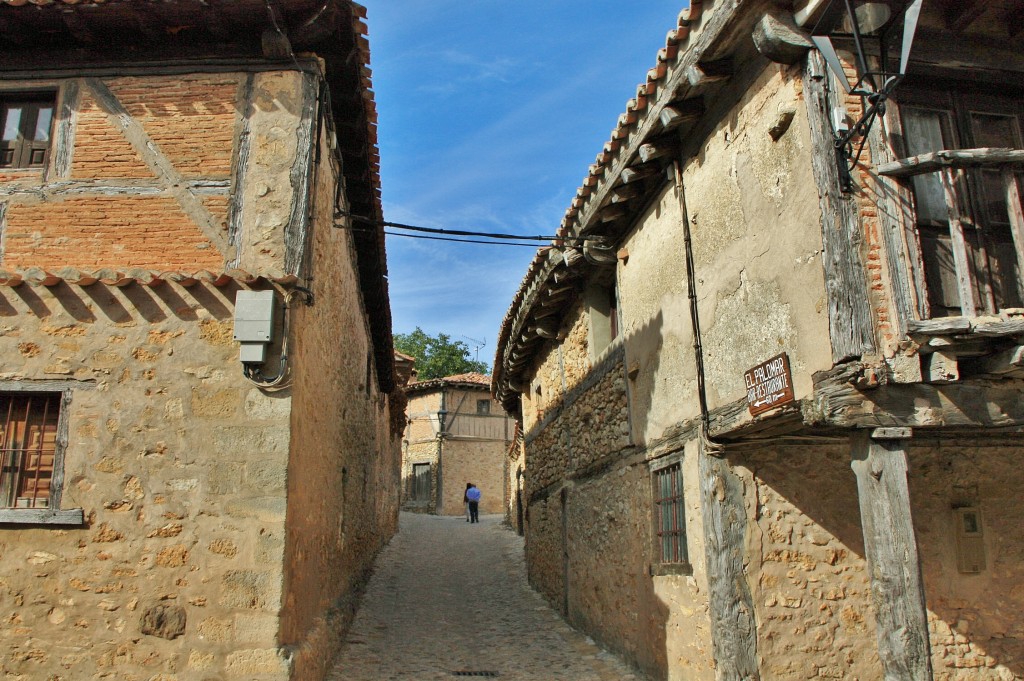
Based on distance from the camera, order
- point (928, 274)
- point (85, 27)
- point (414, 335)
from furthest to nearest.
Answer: point (414, 335)
point (85, 27)
point (928, 274)

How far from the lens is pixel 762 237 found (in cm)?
577

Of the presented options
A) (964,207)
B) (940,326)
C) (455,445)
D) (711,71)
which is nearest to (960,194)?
(964,207)

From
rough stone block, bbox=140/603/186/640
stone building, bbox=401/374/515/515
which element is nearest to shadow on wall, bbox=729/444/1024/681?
rough stone block, bbox=140/603/186/640

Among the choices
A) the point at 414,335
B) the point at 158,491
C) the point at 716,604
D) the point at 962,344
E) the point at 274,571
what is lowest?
the point at 716,604

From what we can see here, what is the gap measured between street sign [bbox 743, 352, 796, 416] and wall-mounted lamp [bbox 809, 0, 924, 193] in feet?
4.19

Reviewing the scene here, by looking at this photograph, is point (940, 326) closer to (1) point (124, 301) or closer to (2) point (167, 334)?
(2) point (167, 334)

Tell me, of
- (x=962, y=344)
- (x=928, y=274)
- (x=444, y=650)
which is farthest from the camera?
(x=444, y=650)

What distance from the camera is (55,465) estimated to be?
5.64 m

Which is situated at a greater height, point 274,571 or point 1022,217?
point 1022,217

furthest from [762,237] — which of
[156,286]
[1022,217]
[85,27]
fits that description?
[85,27]

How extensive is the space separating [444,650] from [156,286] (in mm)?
5502

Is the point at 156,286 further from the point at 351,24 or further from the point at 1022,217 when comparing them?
the point at 1022,217

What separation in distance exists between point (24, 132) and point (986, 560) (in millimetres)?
9146

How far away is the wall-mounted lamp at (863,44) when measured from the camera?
15.4ft
